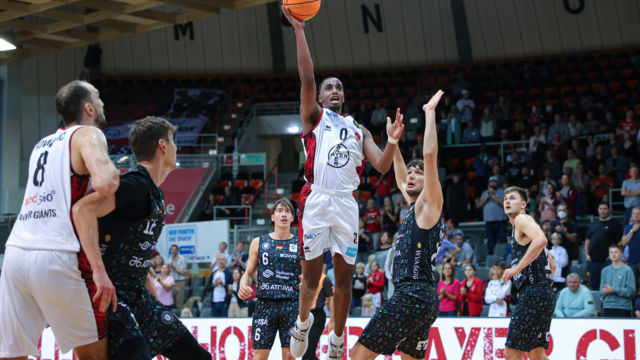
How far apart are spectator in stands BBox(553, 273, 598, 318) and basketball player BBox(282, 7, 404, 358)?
6.25 meters

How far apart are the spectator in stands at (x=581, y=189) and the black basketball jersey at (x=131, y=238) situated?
12.5m

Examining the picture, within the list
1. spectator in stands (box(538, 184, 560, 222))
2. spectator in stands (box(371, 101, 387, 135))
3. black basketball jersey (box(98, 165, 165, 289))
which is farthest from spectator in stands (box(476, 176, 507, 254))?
black basketball jersey (box(98, 165, 165, 289))

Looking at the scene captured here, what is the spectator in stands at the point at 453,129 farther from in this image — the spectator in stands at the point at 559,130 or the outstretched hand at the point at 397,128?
the outstretched hand at the point at 397,128

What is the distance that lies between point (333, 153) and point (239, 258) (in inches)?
355

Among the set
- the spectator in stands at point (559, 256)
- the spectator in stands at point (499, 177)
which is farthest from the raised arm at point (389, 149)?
the spectator in stands at point (499, 177)

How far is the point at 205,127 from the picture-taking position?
24.8 m

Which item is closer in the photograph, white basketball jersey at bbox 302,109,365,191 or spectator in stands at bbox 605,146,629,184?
white basketball jersey at bbox 302,109,365,191

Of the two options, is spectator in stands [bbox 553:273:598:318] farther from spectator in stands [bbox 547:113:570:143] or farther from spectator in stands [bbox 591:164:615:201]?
spectator in stands [bbox 547:113:570:143]

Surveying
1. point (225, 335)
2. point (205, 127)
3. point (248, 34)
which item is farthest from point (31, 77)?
point (225, 335)

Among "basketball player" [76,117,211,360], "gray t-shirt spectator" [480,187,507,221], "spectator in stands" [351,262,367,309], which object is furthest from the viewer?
"gray t-shirt spectator" [480,187,507,221]

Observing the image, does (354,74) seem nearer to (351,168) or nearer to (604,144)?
(604,144)

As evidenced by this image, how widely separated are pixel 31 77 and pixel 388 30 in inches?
511

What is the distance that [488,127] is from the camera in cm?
2016

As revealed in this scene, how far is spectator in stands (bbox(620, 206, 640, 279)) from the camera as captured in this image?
40.0ft
